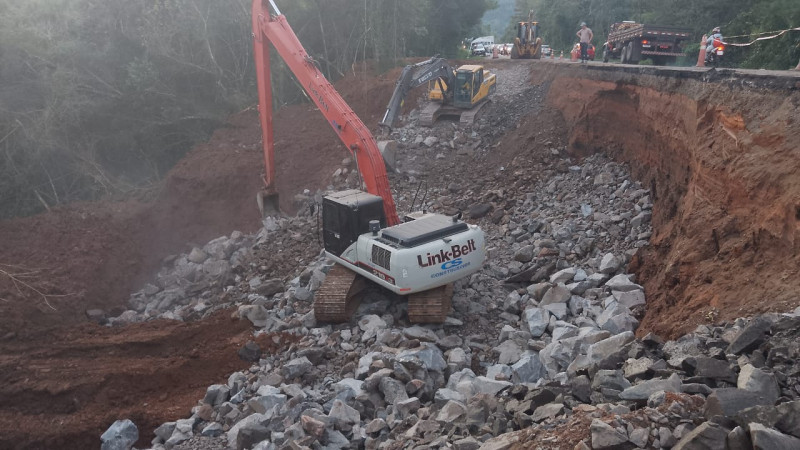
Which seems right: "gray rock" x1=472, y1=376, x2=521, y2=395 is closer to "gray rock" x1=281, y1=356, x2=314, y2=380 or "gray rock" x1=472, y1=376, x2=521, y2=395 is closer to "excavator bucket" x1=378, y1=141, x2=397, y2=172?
"gray rock" x1=281, y1=356, x2=314, y2=380

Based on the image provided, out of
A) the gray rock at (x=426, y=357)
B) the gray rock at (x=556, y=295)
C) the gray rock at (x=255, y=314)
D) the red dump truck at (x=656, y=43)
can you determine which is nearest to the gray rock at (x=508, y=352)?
the gray rock at (x=426, y=357)

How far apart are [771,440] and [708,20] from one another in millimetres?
24019

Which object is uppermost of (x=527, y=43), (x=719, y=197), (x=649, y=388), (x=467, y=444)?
(x=527, y=43)

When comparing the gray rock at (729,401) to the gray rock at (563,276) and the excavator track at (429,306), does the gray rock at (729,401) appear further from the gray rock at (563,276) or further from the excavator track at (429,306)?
the gray rock at (563,276)

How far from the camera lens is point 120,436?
6.64 meters

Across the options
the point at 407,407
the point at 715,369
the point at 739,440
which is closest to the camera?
the point at 739,440

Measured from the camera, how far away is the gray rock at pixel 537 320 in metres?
7.56

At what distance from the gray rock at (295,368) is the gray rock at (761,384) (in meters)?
4.74

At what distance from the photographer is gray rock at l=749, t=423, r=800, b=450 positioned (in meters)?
3.24

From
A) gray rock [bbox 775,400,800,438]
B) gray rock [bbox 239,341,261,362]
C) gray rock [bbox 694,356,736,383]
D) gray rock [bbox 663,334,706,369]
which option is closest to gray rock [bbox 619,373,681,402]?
gray rock [bbox 694,356,736,383]

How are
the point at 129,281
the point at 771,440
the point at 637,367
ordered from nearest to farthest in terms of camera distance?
1. the point at 771,440
2. the point at 637,367
3. the point at 129,281

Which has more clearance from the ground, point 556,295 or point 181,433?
point 556,295

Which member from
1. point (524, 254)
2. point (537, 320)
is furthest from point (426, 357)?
point (524, 254)

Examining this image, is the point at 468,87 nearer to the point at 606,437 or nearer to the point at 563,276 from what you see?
the point at 563,276
